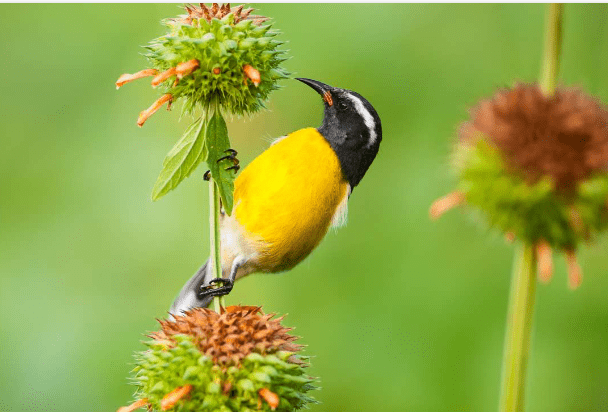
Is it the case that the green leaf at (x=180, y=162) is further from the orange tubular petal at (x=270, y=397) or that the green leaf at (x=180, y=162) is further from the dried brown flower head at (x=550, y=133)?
the dried brown flower head at (x=550, y=133)

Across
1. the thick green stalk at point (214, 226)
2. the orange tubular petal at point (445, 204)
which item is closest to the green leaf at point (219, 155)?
the thick green stalk at point (214, 226)

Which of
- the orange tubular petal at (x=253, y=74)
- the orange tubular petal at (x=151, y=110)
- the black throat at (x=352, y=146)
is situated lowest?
the orange tubular petal at (x=151, y=110)

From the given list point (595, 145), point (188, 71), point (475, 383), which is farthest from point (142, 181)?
point (595, 145)

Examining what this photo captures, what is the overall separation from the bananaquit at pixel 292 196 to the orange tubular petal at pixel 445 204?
1224 mm

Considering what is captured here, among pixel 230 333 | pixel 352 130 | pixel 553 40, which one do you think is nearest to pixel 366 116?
pixel 352 130

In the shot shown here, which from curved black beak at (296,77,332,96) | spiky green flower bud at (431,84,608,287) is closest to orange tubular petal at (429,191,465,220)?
spiky green flower bud at (431,84,608,287)

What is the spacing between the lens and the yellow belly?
7.57 ft

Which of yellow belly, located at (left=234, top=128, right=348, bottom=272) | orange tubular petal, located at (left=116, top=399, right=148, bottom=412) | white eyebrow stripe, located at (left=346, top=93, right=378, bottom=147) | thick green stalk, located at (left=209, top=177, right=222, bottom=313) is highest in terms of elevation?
white eyebrow stripe, located at (left=346, top=93, right=378, bottom=147)

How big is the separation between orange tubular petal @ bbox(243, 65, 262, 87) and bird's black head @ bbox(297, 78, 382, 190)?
1.21 metres

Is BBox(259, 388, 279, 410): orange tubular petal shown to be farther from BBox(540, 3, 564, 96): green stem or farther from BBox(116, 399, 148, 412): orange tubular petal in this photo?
BBox(540, 3, 564, 96): green stem

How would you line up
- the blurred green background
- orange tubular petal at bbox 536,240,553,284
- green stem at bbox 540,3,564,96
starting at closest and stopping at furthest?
1. green stem at bbox 540,3,564,96
2. orange tubular petal at bbox 536,240,553,284
3. the blurred green background

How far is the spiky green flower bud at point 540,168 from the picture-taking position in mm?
952

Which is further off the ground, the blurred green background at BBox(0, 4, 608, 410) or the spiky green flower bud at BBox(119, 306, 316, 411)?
the blurred green background at BBox(0, 4, 608, 410)

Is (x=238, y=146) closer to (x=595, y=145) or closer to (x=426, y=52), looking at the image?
(x=426, y=52)
